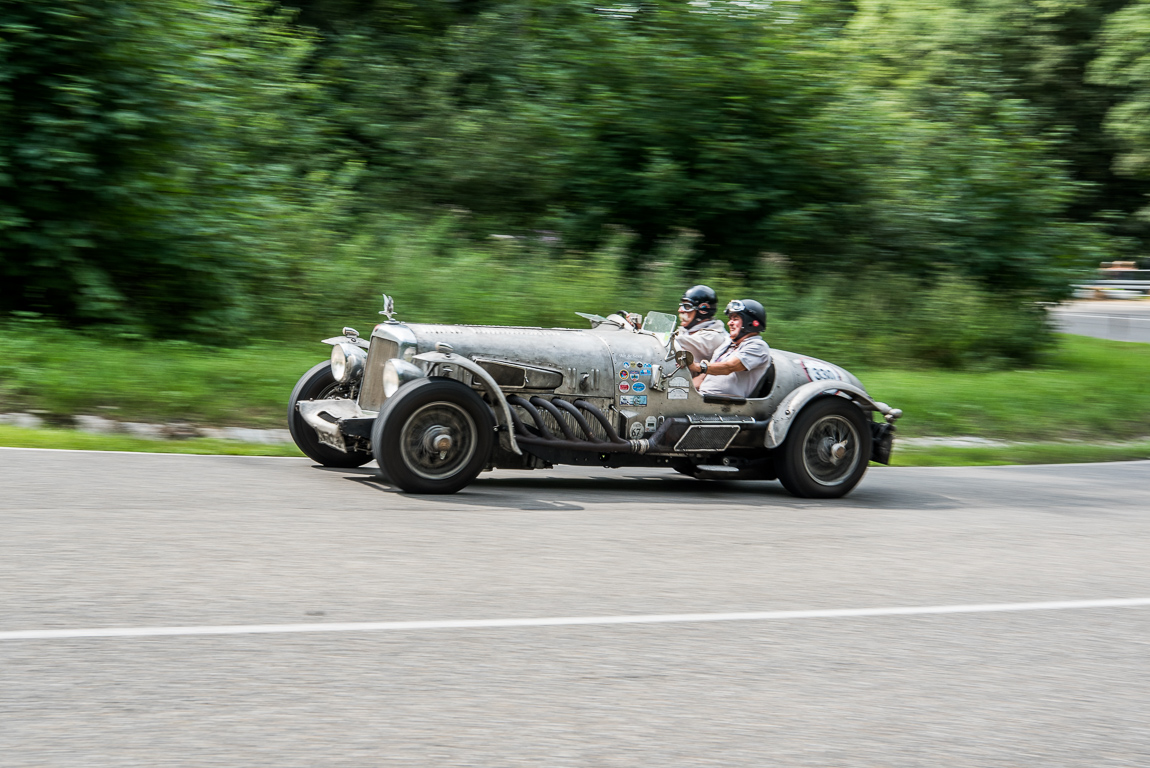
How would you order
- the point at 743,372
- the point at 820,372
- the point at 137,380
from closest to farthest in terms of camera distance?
the point at 743,372, the point at 820,372, the point at 137,380

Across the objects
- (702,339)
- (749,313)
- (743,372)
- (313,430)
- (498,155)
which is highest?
(498,155)

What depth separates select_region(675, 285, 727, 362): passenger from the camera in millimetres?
9734

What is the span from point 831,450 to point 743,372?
92 cm

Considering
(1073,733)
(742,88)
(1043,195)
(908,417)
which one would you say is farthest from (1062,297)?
(1073,733)

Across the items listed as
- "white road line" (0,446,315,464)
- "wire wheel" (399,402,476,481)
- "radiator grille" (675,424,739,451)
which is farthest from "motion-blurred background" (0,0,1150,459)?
"radiator grille" (675,424,739,451)

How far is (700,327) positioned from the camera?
32.5ft

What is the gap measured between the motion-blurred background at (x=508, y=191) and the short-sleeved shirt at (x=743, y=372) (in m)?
4.71

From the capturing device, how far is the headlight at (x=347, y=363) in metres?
9.38

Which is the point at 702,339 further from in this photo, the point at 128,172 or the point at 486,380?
the point at 128,172

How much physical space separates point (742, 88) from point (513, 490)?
40.5 feet

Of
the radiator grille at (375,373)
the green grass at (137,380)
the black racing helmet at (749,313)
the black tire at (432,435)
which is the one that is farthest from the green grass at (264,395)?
the black racing helmet at (749,313)

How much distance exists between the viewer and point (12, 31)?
543 inches

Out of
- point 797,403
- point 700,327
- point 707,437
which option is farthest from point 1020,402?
point 707,437

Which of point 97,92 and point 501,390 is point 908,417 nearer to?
point 501,390
